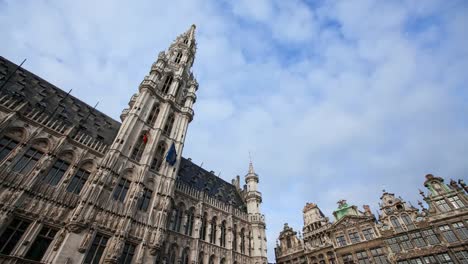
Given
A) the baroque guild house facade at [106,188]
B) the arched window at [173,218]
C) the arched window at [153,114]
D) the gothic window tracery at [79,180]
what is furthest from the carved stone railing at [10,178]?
the arched window at [173,218]

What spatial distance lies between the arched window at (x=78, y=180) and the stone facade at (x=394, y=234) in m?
30.7

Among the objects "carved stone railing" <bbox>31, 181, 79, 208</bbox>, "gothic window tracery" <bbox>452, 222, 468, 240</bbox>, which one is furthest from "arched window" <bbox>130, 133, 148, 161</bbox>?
"gothic window tracery" <bbox>452, 222, 468, 240</bbox>

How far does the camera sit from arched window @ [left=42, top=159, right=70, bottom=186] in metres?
19.4

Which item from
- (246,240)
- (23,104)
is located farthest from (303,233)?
(23,104)

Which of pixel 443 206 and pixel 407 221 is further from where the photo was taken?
pixel 407 221

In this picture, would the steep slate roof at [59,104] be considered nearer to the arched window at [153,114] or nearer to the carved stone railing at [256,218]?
the arched window at [153,114]

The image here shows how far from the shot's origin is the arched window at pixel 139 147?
84.8 feet

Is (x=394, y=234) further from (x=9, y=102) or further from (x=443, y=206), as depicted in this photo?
(x=9, y=102)

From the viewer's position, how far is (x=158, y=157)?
2803 cm

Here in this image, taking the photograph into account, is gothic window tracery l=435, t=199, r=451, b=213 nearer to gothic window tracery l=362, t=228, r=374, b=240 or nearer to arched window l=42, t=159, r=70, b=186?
gothic window tracery l=362, t=228, r=374, b=240

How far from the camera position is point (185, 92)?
3897 cm

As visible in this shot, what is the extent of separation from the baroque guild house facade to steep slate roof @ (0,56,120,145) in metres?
0.16

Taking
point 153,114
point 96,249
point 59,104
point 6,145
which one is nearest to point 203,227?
point 96,249

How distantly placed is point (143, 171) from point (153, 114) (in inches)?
368
